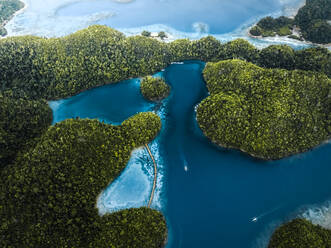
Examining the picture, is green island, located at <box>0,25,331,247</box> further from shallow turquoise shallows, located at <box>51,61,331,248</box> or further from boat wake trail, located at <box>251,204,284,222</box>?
boat wake trail, located at <box>251,204,284,222</box>

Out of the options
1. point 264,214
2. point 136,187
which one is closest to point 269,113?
point 264,214

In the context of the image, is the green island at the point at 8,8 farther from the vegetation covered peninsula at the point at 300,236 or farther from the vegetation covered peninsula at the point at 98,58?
the vegetation covered peninsula at the point at 300,236

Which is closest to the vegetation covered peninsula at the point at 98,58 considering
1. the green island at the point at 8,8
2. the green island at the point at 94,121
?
the green island at the point at 94,121

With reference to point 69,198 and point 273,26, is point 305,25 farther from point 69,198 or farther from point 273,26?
point 69,198

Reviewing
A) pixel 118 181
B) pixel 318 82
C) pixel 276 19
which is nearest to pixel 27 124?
pixel 118 181

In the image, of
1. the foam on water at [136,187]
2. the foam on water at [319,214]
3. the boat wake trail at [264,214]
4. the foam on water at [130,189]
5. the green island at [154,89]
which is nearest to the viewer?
the foam on water at [319,214]

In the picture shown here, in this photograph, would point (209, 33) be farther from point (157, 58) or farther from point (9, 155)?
point (9, 155)

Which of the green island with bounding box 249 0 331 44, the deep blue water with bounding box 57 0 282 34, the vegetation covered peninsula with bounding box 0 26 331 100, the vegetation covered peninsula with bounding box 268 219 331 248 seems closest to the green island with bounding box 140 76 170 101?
the vegetation covered peninsula with bounding box 0 26 331 100
